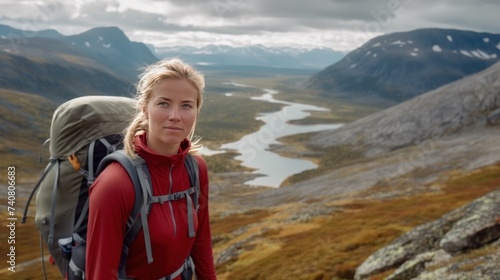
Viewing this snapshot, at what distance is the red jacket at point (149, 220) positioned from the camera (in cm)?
447

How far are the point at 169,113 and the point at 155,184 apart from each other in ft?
3.12

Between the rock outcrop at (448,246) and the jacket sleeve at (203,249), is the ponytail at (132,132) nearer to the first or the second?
the jacket sleeve at (203,249)

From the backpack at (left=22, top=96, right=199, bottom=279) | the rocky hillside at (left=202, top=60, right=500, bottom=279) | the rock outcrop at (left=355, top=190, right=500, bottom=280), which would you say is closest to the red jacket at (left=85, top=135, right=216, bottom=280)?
the backpack at (left=22, top=96, right=199, bottom=279)

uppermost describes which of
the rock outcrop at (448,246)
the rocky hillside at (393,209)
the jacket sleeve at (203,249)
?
the jacket sleeve at (203,249)

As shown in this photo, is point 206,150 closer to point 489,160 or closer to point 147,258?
point 489,160

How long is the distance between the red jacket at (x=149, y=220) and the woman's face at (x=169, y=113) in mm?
215

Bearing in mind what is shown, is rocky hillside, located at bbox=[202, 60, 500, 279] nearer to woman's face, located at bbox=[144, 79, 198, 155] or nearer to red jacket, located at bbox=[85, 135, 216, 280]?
red jacket, located at bbox=[85, 135, 216, 280]

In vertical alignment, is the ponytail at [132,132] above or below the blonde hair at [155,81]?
below

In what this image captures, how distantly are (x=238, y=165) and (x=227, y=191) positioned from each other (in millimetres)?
32429

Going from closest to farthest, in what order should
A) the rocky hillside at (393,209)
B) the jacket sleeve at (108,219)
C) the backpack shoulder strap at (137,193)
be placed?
the jacket sleeve at (108,219) < the backpack shoulder strap at (137,193) < the rocky hillside at (393,209)

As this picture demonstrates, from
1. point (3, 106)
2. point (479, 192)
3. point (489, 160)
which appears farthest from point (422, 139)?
point (3, 106)

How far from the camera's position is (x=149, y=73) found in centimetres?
508

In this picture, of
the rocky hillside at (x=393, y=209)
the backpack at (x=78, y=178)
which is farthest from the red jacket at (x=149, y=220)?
the rocky hillside at (x=393, y=209)

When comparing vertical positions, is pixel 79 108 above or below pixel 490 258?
above
